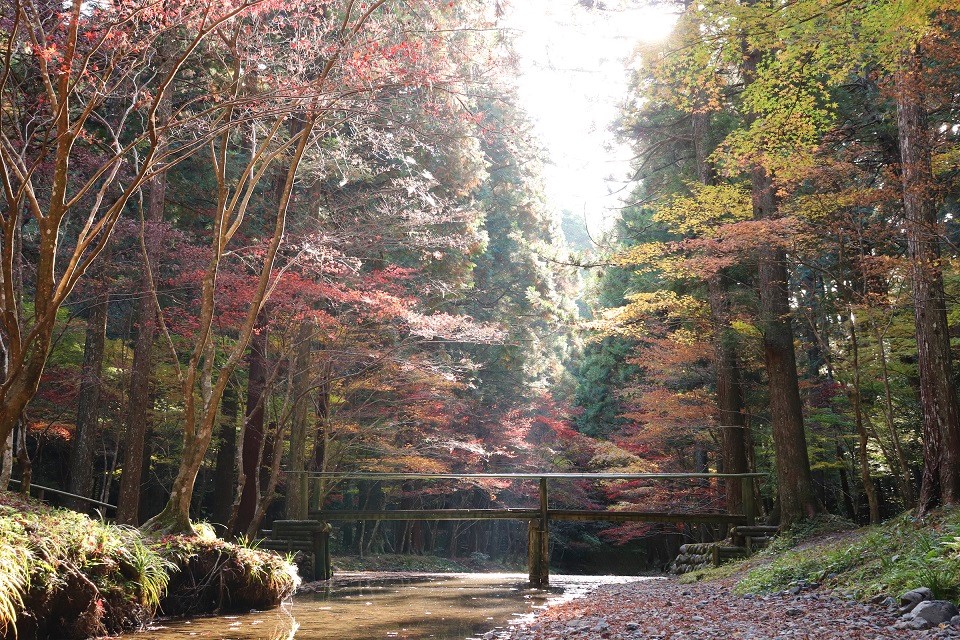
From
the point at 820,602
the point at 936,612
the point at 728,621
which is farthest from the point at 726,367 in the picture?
the point at 936,612

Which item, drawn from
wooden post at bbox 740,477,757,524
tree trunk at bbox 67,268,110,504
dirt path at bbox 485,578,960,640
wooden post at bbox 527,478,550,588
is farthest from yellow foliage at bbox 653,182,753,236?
tree trunk at bbox 67,268,110,504

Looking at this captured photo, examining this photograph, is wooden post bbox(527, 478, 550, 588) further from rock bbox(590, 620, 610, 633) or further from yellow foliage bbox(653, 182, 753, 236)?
rock bbox(590, 620, 610, 633)

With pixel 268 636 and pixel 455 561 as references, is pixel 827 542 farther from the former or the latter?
pixel 455 561

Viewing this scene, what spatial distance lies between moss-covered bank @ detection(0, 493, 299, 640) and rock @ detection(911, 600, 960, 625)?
517 cm

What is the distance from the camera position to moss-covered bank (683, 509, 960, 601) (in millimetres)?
4699

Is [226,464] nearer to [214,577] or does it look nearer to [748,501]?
[214,577]

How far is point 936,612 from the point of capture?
3980 mm

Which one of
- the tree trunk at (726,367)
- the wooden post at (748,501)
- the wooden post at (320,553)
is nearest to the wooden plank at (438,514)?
the wooden post at (320,553)

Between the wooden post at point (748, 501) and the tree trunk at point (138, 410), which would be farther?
the tree trunk at point (138, 410)

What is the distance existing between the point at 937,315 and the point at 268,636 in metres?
6.97

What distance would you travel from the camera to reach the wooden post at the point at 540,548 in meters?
11.1

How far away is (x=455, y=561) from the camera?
22.5 meters

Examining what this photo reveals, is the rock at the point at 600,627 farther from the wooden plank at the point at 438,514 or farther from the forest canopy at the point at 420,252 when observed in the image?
the wooden plank at the point at 438,514

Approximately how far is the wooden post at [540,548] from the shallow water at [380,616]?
72cm
